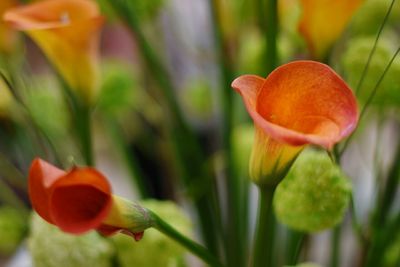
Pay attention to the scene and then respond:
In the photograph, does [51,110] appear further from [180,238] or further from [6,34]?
[180,238]

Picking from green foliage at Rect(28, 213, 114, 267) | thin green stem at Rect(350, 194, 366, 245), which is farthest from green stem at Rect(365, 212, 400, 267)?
green foliage at Rect(28, 213, 114, 267)

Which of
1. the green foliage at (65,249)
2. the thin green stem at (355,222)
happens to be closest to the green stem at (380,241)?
the thin green stem at (355,222)

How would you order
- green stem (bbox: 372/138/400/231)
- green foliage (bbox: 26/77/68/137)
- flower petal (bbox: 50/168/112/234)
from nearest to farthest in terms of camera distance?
flower petal (bbox: 50/168/112/234) → green stem (bbox: 372/138/400/231) → green foliage (bbox: 26/77/68/137)

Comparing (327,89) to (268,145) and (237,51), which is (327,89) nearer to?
(268,145)

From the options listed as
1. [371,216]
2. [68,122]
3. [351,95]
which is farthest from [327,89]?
[68,122]

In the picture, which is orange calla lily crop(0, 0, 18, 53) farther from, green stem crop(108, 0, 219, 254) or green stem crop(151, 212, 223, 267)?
green stem crop(151, 212, 223, 267)

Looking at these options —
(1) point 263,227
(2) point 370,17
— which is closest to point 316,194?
(1) point 263,227

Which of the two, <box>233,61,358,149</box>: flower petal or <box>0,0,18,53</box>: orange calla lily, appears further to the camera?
<box>0,0,18,53</box>: orange calla lily
